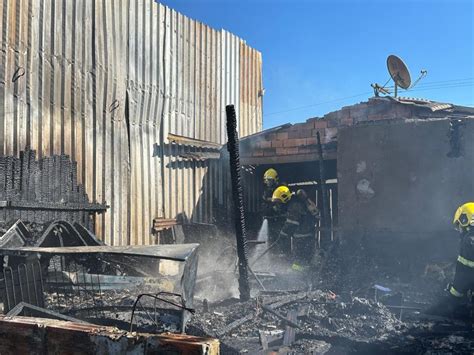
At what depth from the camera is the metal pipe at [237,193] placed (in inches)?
240

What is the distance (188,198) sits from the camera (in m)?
9.51

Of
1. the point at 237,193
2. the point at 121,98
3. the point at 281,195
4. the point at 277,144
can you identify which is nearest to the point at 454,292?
the point at 237,193

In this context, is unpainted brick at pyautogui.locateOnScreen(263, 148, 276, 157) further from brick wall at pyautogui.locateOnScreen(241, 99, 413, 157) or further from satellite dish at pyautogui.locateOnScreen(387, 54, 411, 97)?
satellite dish at pyautogui.locateOnScreen(387, 54, 411, 97)

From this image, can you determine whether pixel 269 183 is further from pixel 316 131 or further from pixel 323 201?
pixel 316 131

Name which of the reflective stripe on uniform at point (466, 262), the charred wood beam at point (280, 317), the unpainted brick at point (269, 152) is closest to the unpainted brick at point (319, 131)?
the unpainted brick at point (269, 152)

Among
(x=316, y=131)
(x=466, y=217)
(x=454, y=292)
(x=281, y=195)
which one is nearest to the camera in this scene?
(x=454, y=292)

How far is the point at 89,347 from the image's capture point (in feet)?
7.28

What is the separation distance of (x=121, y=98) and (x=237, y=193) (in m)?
2.97

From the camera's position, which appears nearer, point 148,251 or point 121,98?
point 148,251

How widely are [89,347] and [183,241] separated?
688cm

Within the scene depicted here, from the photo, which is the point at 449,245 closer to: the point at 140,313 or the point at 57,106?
the point at 140,313

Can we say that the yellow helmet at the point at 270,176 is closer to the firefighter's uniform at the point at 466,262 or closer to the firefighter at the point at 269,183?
the firefighter at the point at 269,183

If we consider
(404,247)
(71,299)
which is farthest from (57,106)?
(404,247)

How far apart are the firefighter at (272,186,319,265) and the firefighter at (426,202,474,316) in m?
4.01
